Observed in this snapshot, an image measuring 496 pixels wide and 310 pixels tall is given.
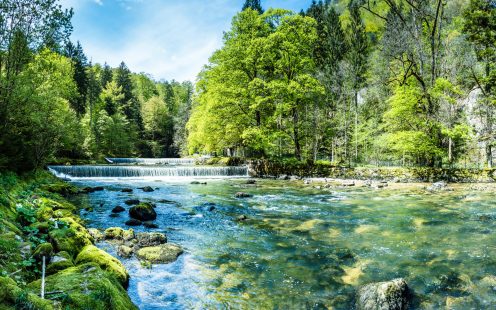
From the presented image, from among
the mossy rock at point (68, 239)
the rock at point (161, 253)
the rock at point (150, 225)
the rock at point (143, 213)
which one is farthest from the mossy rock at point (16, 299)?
the rock at point (143, 213)

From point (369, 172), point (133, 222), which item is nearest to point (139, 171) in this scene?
point (133, 222)

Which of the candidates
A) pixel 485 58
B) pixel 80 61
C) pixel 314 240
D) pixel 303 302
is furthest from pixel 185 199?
pixel 80 61

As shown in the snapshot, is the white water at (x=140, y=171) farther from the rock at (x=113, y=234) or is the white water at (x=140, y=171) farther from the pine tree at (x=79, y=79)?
the pine tree at (x=79, y=79)

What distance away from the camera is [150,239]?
8.64 metres

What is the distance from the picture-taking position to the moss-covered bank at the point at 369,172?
66.4ft

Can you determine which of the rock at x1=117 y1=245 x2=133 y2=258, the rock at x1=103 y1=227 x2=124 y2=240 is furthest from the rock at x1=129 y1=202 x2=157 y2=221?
the rock at x1=117 y1=245 x2=133 y2=258

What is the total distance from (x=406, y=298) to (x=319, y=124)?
23798 mm

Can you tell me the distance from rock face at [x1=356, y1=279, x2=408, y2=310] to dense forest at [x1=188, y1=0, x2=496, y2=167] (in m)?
18.0

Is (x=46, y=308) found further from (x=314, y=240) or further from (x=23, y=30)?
(x=23, y=30)

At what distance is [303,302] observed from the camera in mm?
5719

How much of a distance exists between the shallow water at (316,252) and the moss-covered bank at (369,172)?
586cm

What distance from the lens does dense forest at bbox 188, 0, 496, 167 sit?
22.5 m

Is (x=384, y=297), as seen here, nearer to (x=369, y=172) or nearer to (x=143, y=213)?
(x=143, y=213)

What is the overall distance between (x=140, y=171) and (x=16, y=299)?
25580 millimetres
